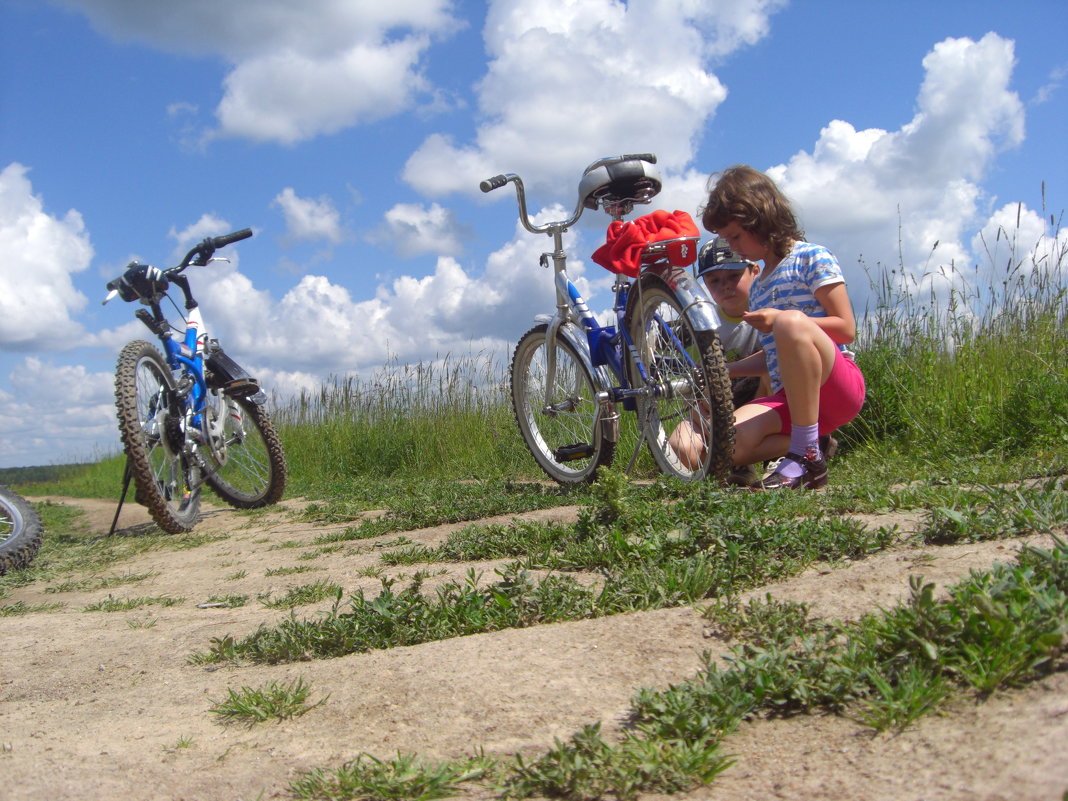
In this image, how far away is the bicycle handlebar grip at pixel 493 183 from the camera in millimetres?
4793

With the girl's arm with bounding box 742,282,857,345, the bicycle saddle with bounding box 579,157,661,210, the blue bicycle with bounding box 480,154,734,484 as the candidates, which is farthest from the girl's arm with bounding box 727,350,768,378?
the bicycle saddle with bounding box 579,157,661,210

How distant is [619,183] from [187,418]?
336cm

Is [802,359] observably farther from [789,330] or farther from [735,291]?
[735,291]

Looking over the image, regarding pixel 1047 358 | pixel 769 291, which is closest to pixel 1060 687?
pixel 769 291

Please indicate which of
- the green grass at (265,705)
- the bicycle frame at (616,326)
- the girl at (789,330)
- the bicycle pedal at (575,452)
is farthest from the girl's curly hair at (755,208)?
the green grass at (265,705)

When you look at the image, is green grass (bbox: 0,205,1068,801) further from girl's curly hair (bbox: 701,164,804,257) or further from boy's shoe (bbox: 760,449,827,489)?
girl's curly hair (bbox: 701,164,804,257)

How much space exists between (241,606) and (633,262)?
7.85 feet

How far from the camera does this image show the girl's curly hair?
3.90 m

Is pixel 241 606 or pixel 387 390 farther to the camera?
pixel 387 390

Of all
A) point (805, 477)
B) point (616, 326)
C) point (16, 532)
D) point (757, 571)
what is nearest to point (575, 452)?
point (616, 326)

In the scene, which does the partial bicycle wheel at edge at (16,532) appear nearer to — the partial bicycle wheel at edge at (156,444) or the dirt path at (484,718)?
the partial bicycle wheel at edge at (156,444)

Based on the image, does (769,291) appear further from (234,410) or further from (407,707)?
(234,410)

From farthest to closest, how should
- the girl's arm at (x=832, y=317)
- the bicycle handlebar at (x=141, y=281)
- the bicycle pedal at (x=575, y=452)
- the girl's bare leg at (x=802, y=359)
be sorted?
the bicycle handlebar at (x=141, y=281) < the bicycle pedal at (x=575, y=452) < the girl's arm at (x=832, y=317) < the girl's bare leg at (x=802, y=359)

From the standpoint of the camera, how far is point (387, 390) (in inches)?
377
